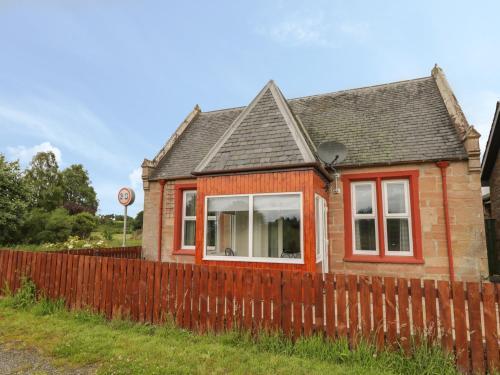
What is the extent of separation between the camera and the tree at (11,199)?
559 inches

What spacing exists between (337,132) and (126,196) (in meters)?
9.35

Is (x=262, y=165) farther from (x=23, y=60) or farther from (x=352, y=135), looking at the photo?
(x=23, y=60)

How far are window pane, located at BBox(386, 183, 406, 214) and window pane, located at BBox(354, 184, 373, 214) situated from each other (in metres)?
0.54

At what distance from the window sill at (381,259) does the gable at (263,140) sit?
3706mm

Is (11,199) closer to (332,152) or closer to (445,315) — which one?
(332,152)

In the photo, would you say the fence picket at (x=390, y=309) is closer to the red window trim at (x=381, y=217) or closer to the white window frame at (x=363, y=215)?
the red window trim at (x=381, y=217)

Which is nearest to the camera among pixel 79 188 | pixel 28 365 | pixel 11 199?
pixel 28 365

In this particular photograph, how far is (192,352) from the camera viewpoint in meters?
4.25

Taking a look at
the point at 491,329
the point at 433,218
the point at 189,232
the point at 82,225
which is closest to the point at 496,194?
the point at 433,218

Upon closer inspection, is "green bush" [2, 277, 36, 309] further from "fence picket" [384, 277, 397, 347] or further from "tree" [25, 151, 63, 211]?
"tree" [25, 151, 63, 211]

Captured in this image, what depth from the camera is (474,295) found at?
387cm

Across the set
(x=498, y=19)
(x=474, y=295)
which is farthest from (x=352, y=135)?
(x=474, y=295)

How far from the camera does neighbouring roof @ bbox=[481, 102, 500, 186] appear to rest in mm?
10719

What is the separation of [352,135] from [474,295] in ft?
22.2
